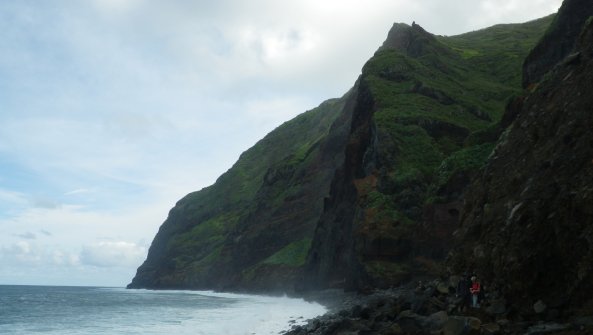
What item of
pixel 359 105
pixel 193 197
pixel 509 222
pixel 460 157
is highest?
pixel 193 197

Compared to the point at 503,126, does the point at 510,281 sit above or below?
below

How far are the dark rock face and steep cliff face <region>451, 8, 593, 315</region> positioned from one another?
15040 millimetres

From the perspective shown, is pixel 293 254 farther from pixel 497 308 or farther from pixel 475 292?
pixel 497 308

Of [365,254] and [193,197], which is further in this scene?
[193,197]

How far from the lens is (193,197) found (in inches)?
7820

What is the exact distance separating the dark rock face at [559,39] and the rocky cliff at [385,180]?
5.79 metres

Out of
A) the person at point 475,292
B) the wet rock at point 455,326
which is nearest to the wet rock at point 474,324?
the wet rock at point 455,326

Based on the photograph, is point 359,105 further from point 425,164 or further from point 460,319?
point 460,319

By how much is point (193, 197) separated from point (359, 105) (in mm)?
140657

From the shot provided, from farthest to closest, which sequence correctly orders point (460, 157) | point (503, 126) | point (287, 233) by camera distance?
point (287, 233) → point (460, 157) → point (503, 126)

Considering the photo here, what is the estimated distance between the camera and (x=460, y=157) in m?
42.4

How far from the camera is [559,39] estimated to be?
1709 inches

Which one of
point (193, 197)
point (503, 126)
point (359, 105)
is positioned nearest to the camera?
point (503, 126)

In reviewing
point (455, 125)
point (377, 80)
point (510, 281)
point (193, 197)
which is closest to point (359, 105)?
point (377, 80)
